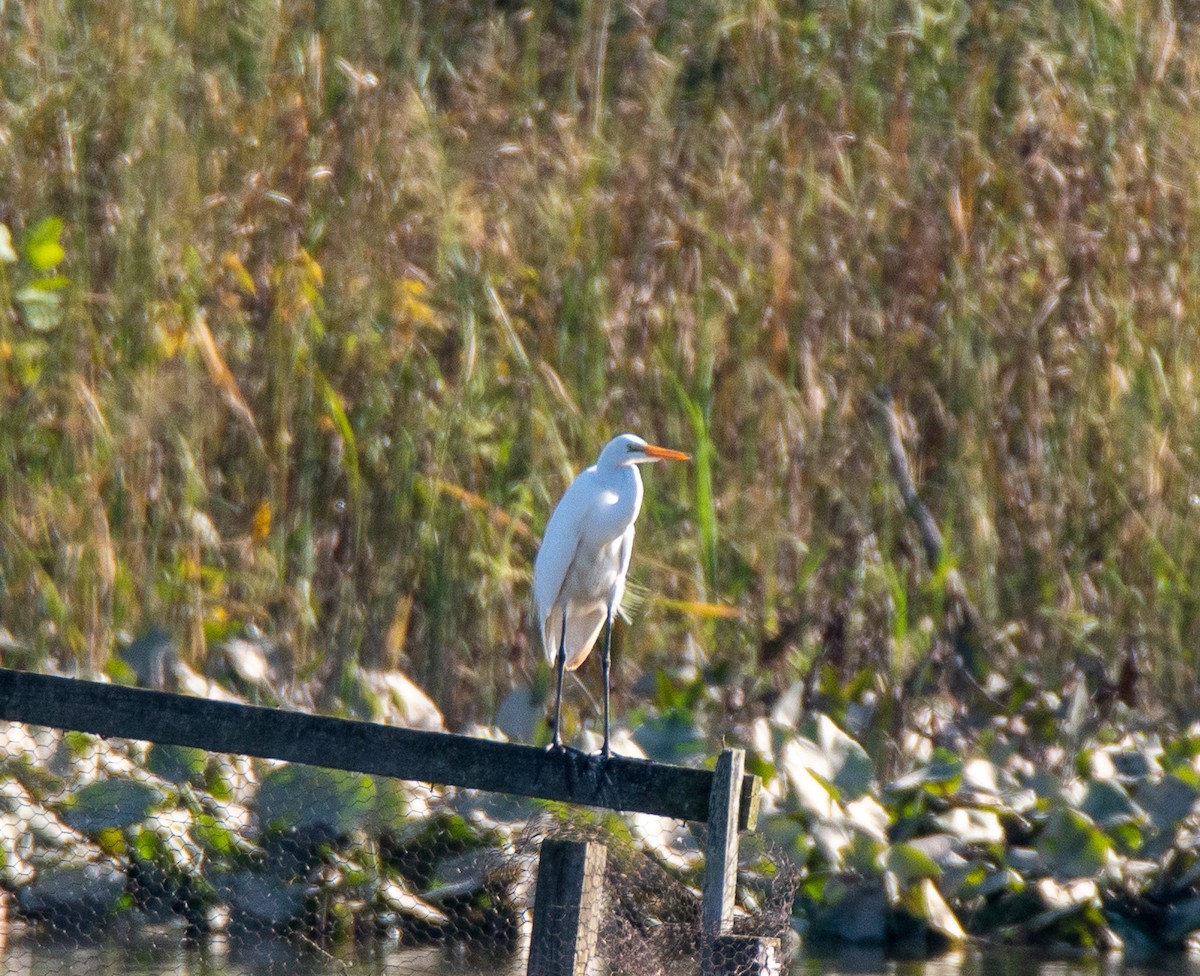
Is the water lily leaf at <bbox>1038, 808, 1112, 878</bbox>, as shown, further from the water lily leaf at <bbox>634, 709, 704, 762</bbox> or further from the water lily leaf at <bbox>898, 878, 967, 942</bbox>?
the water lily leaf at <bbox>634, 709, 704, 762</bbox>

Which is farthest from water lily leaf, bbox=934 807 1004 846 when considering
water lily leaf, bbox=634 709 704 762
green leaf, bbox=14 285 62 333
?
green leaf, bbox=14 285 62 333

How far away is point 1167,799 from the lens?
13.3 ft

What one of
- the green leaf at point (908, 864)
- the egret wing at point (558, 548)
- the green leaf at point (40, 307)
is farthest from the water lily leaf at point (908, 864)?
the green leaf at point (40, 307)

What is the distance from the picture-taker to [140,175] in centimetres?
429

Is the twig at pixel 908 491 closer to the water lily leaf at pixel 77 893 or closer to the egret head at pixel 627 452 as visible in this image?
the egret head at pixel 627 452

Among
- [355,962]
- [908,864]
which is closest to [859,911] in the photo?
[908,864]

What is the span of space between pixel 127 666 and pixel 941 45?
2900 millimetres

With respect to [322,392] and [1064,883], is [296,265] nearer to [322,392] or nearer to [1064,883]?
[322,392]

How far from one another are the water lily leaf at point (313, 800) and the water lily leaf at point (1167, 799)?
185 cm

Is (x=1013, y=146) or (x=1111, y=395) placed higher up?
(x=1013, y=146)

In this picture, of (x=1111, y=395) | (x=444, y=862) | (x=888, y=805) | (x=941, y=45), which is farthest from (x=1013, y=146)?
(x=444, y=862)

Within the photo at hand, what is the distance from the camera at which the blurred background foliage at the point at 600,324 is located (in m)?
4.25

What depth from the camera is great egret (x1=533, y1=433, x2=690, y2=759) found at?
3.16 metres

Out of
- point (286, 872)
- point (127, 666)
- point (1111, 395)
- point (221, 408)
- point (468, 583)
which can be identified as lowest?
point (286, 872)
